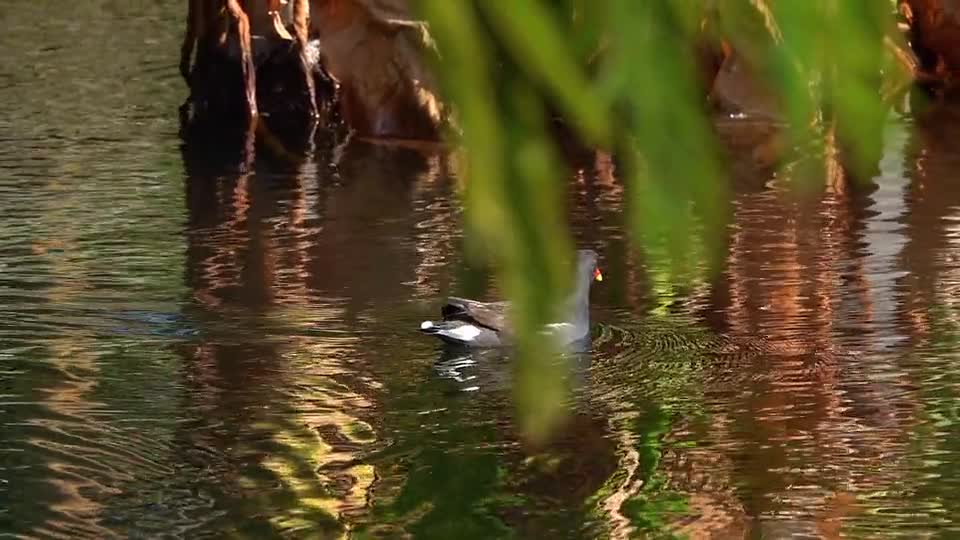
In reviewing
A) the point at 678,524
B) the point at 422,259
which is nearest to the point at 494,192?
the point at 678,524

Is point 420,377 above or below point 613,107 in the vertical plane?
below

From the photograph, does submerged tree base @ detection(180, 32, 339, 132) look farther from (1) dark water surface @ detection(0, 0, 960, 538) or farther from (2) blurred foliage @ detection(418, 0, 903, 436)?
(2) blurred foliage @ detection(418, 0, 903, 436)

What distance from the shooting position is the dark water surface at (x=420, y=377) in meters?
7.18

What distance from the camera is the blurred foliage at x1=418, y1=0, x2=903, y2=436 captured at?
3.17ft

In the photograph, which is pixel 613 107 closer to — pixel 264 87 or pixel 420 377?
pixel 420 377

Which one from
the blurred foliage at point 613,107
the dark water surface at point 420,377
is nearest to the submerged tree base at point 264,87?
the dark water surface at point 420,377

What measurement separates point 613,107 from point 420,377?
8.13 metres

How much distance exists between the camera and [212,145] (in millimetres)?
17203

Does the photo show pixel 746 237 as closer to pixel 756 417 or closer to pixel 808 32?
pixel 756 417

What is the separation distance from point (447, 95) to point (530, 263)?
0.10 metres

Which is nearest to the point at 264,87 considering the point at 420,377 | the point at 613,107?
the point at 420,377

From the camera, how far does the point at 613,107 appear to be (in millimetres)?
994

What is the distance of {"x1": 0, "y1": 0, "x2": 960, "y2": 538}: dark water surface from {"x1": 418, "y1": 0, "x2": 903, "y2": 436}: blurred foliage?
4368 millimetres

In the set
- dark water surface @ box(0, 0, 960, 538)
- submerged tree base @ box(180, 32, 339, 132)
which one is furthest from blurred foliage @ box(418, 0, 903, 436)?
submerged tree base @ box(180, 32, 339, 132)
